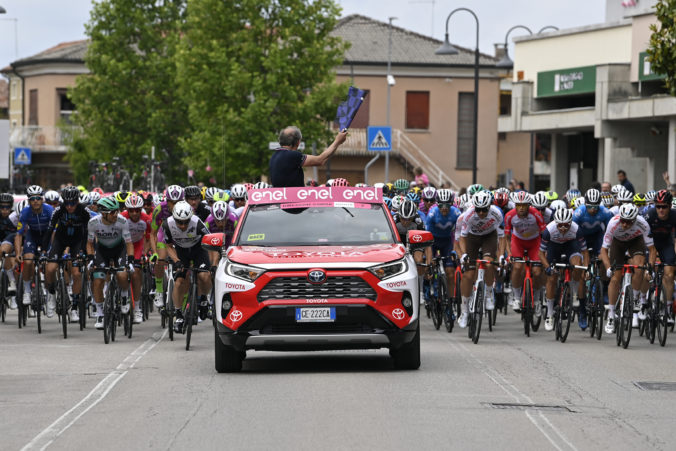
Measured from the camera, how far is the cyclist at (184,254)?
1712 centimetres

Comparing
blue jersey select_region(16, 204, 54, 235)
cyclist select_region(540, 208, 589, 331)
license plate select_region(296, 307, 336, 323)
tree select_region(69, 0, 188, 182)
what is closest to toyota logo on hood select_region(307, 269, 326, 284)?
license plate select_region(296, 307, 336, 323)

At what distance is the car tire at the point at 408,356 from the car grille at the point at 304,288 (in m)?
0.97

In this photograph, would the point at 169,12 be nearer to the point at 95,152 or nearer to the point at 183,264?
the point at 95,152

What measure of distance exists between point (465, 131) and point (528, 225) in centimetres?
5322

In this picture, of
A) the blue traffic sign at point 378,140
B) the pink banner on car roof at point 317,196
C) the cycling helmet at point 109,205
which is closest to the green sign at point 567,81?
the blue traffic sign at point 378,140

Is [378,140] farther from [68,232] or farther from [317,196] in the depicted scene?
[317,196]

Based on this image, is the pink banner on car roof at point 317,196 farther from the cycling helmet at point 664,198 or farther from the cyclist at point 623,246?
the cycling helmet at point 664,198

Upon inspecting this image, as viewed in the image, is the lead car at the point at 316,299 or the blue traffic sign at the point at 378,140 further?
the blue traffic sign at the point at 378,140

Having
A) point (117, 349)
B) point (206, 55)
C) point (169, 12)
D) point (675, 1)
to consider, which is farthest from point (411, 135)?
point (117, 349)

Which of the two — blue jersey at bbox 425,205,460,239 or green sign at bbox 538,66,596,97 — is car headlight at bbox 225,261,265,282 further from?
green sign at bbox 538,66,596,97

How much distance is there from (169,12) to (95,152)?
23.9 feet

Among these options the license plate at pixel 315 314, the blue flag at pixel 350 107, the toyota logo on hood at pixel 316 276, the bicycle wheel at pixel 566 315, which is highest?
the blue flag at pixel 350 107

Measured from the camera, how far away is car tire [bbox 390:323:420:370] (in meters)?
13.3

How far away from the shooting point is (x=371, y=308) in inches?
496
